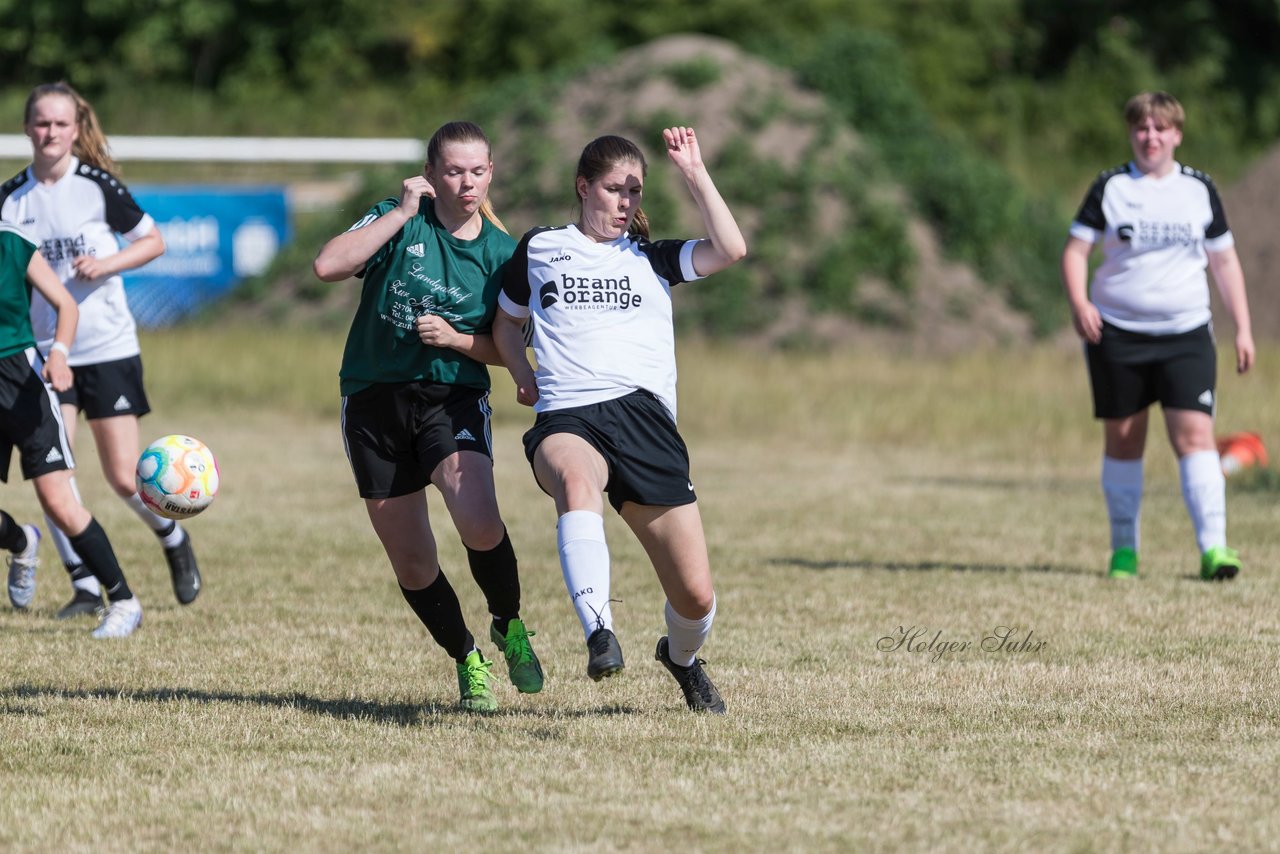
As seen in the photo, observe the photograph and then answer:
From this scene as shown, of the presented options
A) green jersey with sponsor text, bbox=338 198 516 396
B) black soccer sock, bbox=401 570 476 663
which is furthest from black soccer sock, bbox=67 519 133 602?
green jersey with sponsor text, bbox=338 198 516 396

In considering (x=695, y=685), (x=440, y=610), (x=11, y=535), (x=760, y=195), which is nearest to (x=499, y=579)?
(x=440, y=610)

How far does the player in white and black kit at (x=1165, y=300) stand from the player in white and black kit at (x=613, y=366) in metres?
3.65

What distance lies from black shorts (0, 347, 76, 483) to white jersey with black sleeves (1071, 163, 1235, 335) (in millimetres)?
4822

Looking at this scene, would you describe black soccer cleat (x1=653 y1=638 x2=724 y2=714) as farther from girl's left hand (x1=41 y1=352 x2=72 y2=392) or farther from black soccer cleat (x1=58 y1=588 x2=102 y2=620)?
black soccer cleat (x1=58 y1=588 x2=102 y2=620)

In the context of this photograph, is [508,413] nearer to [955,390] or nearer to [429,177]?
[955,390]

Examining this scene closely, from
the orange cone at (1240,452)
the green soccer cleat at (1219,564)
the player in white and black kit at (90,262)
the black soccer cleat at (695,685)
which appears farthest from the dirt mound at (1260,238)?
the black soccer cleat at (695,685)

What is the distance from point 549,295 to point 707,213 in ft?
1.79

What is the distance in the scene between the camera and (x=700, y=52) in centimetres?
2452

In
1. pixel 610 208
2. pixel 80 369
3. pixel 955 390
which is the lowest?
pixel 955 390

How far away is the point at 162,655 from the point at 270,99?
95.7 ft

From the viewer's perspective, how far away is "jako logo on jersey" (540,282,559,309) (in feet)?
19.2

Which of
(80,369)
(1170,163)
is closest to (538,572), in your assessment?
(80,369)

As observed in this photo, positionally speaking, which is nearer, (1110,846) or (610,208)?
(1110,846)

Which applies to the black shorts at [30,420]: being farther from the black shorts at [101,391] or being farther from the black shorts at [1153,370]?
the black shorts at [1153,370]
